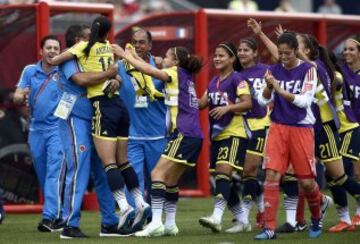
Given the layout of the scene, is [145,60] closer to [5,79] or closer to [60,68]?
[60,68]

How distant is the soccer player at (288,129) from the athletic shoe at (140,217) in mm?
1335

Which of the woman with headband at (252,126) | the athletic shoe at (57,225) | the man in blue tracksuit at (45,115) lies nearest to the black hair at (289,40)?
the woman with headband at (252,126)

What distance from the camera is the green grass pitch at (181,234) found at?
41.7ft

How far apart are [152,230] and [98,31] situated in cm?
210

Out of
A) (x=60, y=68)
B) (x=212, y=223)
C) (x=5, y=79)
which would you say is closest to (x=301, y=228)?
(x=212, y=223)

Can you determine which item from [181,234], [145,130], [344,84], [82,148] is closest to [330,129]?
[344,84]

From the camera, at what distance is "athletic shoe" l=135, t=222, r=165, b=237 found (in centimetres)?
1311

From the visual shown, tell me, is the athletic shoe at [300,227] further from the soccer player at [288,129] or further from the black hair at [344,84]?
the black hair at [344,84]

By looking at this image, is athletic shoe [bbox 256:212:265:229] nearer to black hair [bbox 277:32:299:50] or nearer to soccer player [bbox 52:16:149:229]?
soccer player [bbox 52:16:149:229]

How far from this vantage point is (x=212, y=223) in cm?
1326

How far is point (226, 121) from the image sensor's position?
13.6 m

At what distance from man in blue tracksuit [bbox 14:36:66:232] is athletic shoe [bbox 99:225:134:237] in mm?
1515

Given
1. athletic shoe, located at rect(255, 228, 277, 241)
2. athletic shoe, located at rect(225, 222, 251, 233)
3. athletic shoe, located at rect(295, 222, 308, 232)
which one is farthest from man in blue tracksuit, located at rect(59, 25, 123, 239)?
athletic shoe, located at rect(295, 222, 308, 232)

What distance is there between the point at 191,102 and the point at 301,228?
6.10 ft
